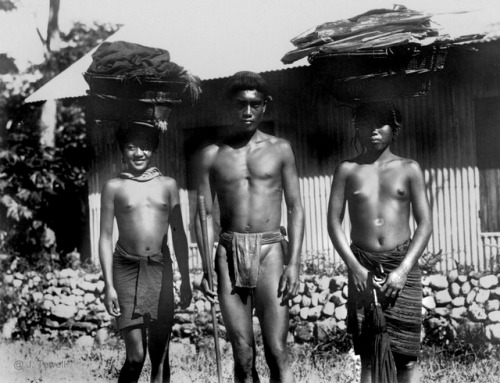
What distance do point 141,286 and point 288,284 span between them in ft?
3.59

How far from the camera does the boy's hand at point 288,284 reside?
4719 millimetres

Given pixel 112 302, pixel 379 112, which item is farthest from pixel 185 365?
pixel 379 112

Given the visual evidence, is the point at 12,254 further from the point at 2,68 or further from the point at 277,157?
the point at 277,157

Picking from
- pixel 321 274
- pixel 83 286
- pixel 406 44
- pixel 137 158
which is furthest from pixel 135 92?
pixel 83 286

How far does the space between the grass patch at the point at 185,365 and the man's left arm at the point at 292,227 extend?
1700mm

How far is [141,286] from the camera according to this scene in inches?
202

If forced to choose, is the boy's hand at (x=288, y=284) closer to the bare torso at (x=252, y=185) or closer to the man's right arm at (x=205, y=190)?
the bare torso at (x=252, y=185)

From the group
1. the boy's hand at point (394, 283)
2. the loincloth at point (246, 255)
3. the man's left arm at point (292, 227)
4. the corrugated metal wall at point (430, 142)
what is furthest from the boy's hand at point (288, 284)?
the corrugated metal wall at point (430, 142)

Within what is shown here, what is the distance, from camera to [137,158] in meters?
5.26

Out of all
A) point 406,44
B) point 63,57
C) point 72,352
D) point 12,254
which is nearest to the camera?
point 406,44

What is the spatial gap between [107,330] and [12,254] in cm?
276

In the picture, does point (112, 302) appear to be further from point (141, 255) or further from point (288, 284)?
point (288, 284)

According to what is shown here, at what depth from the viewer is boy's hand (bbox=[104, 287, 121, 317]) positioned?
511 cm

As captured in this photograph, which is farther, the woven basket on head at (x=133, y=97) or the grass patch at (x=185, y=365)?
the grass patch at (x=185, y=365)
